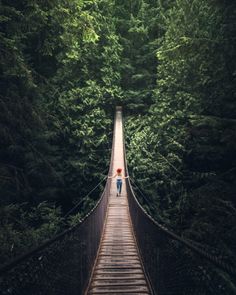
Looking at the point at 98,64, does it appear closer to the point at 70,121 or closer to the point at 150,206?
the point at 70,121

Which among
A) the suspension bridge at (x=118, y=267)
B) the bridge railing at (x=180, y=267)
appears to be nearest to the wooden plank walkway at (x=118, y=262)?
the suspension bridge at (x=118, y=267)

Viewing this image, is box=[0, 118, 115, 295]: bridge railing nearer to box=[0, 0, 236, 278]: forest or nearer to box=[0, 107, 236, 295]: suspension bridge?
box=[0, 107, 236, 295]: suspension bridge

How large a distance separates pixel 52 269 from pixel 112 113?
20.3 metres

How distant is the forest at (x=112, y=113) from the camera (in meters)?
7.29

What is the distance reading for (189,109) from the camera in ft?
43.7

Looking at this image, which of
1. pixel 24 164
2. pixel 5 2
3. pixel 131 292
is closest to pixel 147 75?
pixel 24 164

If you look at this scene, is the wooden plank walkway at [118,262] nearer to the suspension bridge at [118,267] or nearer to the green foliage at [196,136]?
the suspension bridge at [118,267]

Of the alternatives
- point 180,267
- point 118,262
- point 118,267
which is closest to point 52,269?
point 180,267

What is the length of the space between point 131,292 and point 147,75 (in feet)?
64.9

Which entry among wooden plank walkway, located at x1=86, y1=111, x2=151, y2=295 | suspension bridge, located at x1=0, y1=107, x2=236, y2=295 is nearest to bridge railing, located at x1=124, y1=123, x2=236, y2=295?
suspension bridge, located at x1=0, y1=107, x2=236, y2=295

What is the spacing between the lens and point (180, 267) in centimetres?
361

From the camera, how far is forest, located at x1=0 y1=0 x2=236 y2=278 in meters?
7.29

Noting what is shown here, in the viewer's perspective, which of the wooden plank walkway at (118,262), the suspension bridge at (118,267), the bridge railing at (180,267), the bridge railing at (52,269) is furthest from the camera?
the wooden plank walkway at (118,262)

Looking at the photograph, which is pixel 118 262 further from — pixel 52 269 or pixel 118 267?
pixel 52 269
